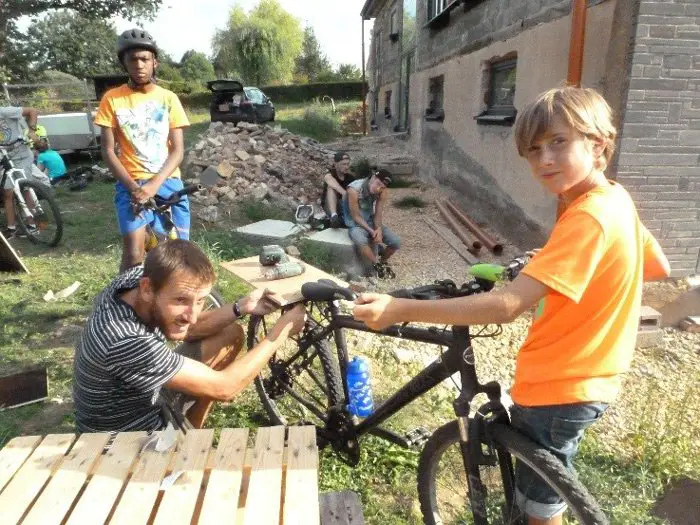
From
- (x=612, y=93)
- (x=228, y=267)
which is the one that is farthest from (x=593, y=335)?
(x=612, y=93)

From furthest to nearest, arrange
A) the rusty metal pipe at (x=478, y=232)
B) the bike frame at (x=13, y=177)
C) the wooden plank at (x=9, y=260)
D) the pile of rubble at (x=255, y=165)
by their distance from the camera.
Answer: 1. the pile of rubble at (x=255, y=165)
2. the rusty metal pipe at (x=478, y=232)
3. the bike frame at (x=13, y=177)
4. the wooden plank at (x=9, y=260)

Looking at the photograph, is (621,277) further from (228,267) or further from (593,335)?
(228,267)

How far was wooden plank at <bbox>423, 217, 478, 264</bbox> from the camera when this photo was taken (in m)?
6.40

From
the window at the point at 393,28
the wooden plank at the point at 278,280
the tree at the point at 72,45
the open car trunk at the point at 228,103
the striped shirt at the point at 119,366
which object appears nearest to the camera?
the striped shirt at the point at 119,366

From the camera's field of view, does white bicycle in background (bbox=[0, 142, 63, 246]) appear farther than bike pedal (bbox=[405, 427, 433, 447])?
Yes

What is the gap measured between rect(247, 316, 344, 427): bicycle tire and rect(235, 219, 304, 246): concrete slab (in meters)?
3.47

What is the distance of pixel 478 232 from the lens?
6.82m

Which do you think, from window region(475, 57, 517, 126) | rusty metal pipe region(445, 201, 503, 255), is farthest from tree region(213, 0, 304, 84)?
window region(475, 57, 517, 126)

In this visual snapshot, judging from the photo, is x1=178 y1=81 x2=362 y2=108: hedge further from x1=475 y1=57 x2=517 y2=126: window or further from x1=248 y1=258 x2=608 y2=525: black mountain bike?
x1=248 y1=258 x2=608 y2=525: black mountain bike

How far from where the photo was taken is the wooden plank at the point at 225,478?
4.33 feet

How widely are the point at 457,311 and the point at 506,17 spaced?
609 centimetres

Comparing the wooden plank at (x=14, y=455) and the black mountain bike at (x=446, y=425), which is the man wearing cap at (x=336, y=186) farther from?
the wooden plank at (x=14, y=455)

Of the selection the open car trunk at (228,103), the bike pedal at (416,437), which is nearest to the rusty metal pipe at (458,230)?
the bike pedal at (416,437)

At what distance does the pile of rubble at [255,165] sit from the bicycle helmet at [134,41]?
4470 mm
